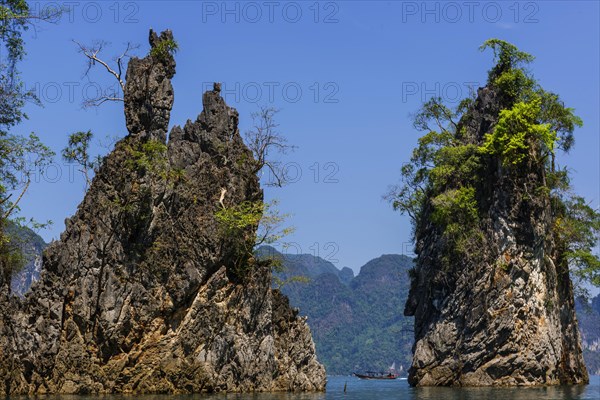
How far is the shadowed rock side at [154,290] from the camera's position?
124 feet

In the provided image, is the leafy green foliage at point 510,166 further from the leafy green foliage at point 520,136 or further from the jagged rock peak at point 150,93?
the jagged rock peak at point 150,93

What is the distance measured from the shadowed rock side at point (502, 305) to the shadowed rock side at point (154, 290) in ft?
40.0

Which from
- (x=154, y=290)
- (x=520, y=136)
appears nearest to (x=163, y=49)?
(x=154, y=290)

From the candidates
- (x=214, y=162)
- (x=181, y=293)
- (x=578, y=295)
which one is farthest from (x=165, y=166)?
(x=578, y=295)

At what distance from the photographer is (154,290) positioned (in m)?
39.8

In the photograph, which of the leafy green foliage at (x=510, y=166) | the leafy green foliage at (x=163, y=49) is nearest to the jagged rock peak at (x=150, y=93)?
the leafy green foliage at (x=163, y=49)

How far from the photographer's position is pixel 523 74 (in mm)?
53531

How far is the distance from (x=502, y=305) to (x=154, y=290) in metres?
24.0

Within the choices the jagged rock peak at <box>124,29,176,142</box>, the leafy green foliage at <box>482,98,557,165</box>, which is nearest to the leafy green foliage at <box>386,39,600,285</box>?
the leafy green foliage at <box>482,98,557,165</box>

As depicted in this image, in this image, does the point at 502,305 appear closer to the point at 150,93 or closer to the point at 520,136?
the point at 520,136

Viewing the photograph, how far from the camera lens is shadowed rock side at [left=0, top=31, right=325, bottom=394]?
1492 inches

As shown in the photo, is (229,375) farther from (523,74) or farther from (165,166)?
(523,74)

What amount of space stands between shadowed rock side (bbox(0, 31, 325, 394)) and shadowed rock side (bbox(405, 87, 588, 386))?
12.2 m

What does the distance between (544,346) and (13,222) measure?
1360 inches
